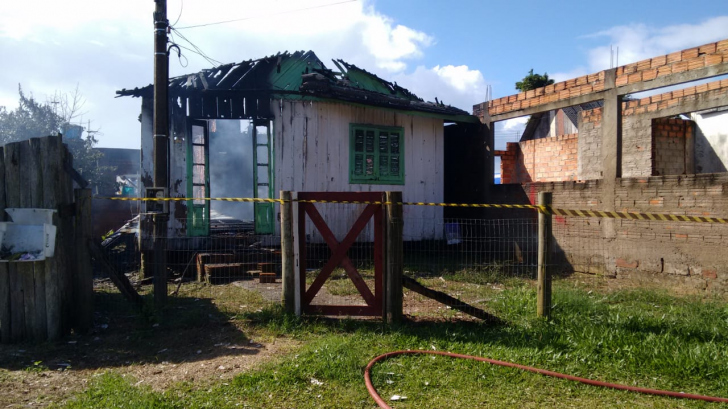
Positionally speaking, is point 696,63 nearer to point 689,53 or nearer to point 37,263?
point 689,53

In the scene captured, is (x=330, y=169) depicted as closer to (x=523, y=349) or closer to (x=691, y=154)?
(x=523, y=349)

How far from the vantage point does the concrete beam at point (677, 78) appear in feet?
22.8

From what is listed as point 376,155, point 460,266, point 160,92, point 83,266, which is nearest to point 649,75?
point 460,266

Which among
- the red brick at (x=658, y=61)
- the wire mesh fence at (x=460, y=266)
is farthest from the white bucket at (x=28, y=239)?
the red brick at (x=658, y=61)

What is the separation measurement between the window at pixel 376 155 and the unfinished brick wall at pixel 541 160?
498cm

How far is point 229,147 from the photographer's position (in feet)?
66.9

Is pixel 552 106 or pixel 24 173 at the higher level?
pixel 552 106

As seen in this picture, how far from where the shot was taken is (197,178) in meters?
9.55

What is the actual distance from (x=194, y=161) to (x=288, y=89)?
103 inches

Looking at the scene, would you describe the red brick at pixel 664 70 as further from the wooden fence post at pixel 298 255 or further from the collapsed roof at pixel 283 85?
the wooden fence post at pixel 298 255

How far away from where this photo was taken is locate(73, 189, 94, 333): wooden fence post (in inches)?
207

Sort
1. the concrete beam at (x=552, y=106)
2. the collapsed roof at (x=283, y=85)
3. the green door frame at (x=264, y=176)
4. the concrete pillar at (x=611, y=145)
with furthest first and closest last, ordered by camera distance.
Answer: the green door frame at (x=264, y=176), the collapsed roof at (x=283, y=85), the concrete beam at (x=552, y=106), the concrete pillar at (x=611, y=145)

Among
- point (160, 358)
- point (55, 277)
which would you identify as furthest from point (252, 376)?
point (55, 277)

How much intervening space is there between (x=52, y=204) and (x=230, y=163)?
15.9m
